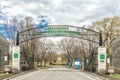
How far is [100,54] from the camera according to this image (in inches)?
1375

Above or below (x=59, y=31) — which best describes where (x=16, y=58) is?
below

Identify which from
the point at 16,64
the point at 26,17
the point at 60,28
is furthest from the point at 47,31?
the point at 26,17

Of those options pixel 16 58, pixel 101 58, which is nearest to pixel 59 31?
pixel 16 58

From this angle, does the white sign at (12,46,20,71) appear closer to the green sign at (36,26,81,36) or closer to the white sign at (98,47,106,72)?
the green sign at (36,26,81,36)

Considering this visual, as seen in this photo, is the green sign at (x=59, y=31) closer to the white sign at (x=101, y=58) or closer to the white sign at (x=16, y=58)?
the white sign at (x=16, y=58)

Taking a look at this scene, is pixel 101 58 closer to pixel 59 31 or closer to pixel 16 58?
pixel 59 31

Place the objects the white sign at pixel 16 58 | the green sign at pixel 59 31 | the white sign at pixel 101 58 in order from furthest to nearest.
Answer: the green sign at pixel 59 31 < the white sign at pixel 16 58 < the white sign at pixel 101 58

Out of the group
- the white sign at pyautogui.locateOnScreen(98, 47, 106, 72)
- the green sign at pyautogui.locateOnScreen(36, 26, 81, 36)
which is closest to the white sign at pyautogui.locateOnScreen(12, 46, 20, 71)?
the green sign at pyautogui.locateOnScreen(36, 26, 81, 36)

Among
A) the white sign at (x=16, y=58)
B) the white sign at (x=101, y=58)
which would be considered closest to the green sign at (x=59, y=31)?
the white sign at (x=16, y=58)

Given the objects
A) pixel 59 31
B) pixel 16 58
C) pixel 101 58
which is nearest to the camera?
pixel 101 58

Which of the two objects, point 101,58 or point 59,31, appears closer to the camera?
point 101,58

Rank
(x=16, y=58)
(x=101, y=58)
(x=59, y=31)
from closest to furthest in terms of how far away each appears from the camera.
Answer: (x=101, y=58)
(x=16, y=58)
(x=59, y=31)

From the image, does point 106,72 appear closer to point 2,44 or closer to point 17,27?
point 2,44

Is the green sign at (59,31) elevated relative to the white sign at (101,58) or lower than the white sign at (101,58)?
elevated
